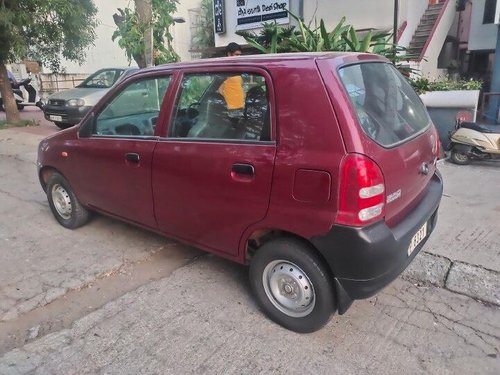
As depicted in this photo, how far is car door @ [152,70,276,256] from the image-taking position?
8.38ft

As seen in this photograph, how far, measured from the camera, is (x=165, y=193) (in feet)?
10.2

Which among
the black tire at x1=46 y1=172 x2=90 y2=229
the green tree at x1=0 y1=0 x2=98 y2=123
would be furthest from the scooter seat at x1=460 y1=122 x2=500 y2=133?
the green tree at x1=0 y1=0 x2=98 y2=123

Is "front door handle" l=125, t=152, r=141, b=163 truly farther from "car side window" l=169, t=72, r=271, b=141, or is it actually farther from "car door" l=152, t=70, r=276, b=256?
"car side window" l=169, t=72, r=271, b=141

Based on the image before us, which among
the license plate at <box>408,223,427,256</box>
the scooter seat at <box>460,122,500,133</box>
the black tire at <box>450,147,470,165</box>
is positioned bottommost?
the black tire at <box>450,147,470,165</box>

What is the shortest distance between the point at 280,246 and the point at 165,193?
3.42 feet

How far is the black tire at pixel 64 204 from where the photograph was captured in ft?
13.7

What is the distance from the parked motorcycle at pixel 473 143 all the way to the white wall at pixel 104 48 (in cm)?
2124

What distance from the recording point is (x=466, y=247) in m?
3.64

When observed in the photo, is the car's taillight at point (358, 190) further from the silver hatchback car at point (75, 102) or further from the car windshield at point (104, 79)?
the car windshield at point (104, 79)

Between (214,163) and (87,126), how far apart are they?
5.37 feet

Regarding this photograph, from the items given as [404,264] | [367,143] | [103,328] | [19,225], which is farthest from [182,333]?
[19,225]

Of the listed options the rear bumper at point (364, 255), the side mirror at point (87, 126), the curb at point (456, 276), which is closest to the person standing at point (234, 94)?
the rear bumper at point (364, 255)

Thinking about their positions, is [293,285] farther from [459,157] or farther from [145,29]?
[145,29]

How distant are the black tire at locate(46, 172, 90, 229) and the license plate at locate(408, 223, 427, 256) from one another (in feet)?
10.2
